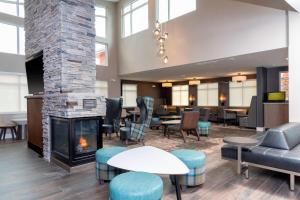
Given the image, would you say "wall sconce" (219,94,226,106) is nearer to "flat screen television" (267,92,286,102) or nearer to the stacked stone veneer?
"flat screen television" (267,92,286,102)

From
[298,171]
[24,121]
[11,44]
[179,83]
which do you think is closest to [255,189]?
[298,171]

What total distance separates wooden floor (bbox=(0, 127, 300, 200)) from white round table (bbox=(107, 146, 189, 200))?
25.1 inches

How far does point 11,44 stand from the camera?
762cm

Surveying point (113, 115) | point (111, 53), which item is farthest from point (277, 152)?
point (111, 53)

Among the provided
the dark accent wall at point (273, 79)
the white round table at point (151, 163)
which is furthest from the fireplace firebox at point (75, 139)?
the dark accent wall at point (273, 79)

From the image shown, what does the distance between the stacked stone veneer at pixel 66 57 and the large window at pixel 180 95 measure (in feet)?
32.1

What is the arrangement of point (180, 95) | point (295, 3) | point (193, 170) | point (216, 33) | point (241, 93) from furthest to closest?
point (180, 95), point (241, 93), point (216, 33), point (295, 3), point (193, 170)

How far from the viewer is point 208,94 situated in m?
12.0

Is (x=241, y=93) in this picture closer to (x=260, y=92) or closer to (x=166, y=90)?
(x=260, y=92)

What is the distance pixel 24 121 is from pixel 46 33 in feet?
13.0

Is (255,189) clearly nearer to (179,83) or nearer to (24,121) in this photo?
(24,121)

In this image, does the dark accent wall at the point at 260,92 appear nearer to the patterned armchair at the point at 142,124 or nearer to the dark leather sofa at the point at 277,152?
the dark leather sofa at the point at 277,152

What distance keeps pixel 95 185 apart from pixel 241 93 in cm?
964

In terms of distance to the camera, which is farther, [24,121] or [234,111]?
[234,111]
